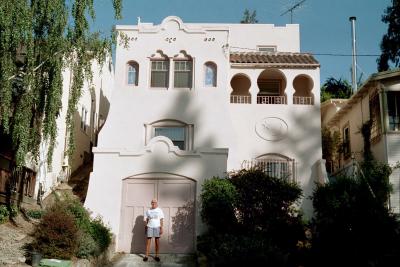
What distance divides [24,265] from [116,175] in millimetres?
5245

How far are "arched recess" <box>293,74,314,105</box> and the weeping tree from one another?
972 centimetres

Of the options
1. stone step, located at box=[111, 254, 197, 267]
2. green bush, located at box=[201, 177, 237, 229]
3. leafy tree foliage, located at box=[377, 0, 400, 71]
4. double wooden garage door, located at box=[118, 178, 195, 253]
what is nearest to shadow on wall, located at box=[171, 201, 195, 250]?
double wooden garage door, located at box=[118, 178, 195, 253]

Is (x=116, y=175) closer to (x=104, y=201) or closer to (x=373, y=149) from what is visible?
(x=104, y=201)

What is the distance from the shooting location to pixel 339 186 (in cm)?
1592

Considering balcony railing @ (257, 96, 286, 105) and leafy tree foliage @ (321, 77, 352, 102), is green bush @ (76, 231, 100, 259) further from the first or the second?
leafy tree foliage @ (321, 77, 352, 102)

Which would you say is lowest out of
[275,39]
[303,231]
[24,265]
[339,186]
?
[24,265]

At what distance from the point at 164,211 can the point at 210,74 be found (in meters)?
7.06

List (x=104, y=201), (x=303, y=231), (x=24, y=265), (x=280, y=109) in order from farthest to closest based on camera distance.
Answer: (x=280, y=109) < (x=104, y=201) < (x=303, y=231) < (x=24, y=265)

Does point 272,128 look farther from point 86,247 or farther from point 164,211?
point 86,247

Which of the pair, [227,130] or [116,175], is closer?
[116,175]

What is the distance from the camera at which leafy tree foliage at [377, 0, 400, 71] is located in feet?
96.6

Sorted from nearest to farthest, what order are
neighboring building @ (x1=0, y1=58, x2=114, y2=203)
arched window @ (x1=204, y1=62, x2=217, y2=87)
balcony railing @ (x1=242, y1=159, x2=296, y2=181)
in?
neighboring building @ (x1=0, y1=58, x2=114, y2=203)
arched window @ (x1=204, y1=62, x2=217, y2=87)
balcony railing @ (x1=242, y1=159, x2=296, y2=181)

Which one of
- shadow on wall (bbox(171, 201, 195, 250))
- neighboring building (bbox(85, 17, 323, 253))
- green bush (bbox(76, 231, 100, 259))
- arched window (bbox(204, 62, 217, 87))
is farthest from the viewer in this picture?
arched window (bbox(204, 62, 217, 87))

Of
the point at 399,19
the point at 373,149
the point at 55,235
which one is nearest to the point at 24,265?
the point at 55,235
